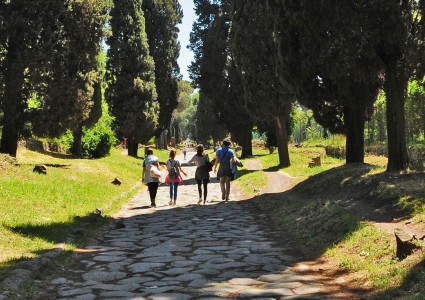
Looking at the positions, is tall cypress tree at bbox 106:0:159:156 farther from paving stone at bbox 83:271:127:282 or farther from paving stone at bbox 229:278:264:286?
paving stone at bbox 229:278:264:286

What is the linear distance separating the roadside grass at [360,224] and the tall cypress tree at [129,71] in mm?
20157

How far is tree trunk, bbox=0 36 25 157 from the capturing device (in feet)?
59.8

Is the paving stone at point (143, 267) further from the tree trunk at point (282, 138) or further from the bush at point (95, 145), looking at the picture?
the bush at point (95, 145)

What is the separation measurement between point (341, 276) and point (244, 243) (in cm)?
254

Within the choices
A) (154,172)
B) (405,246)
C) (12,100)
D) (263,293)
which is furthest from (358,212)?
(12,100)

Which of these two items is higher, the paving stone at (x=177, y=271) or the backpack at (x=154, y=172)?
the backpack at (x=154, y=172)

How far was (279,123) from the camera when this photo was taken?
25453 millimetres

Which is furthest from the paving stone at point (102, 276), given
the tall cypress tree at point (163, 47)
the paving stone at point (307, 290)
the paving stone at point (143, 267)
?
the tall cypress tree at point (163, 47)

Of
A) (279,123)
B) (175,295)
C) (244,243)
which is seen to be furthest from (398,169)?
(279,123)

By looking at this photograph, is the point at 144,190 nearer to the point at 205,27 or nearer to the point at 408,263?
the point at 408,263

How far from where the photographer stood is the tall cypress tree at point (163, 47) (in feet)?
126

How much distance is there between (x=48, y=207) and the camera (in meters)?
11.0

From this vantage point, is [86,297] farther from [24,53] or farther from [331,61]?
[24,53]

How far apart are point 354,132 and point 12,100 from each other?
1295 centimetres
